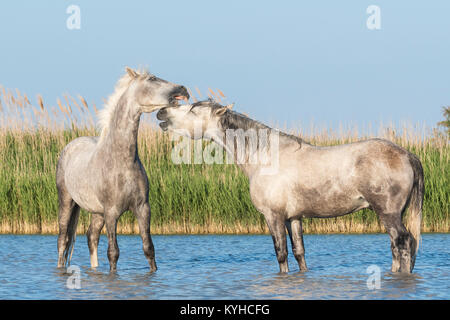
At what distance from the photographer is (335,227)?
1530 cm

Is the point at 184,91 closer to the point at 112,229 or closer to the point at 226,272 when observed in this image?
the point at 112,229

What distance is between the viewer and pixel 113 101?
30.9 feet

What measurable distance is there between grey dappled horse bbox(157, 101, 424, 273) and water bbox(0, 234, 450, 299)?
0.63 metres

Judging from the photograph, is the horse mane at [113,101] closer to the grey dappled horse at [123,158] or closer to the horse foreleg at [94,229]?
the grey dappled horse at [123,158]

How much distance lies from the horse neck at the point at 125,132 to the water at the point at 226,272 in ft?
5.41

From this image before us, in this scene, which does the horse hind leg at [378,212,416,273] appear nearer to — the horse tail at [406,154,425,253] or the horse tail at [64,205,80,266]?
the horse tail at [406,154,425,253]

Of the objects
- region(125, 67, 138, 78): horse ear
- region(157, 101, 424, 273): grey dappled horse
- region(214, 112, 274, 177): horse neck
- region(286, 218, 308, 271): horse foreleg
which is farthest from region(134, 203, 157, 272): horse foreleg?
region(286, 218, 308, 271): horse foreleg

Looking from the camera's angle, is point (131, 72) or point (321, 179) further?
point (131, 72)

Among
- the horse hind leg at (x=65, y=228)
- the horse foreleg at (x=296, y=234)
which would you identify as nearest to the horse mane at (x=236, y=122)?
the horse foreleg at (x=296, y=234)

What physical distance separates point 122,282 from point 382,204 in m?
3.40

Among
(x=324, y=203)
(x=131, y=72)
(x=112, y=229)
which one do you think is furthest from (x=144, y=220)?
(x=324, y=203)

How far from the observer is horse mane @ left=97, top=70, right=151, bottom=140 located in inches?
366

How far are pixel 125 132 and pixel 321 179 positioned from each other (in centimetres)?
255
